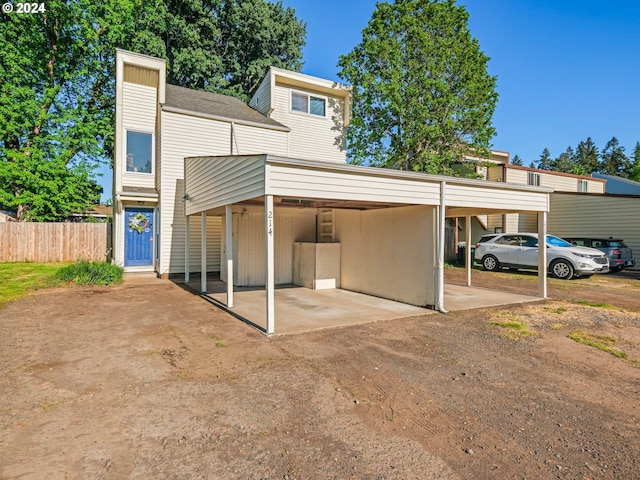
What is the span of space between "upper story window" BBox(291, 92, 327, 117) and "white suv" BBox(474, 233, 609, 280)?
9247 millimetres

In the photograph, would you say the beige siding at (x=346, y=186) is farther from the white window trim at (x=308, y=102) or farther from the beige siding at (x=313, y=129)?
the white window trim at (x=308, y=102)

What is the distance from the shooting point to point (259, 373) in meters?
3.88

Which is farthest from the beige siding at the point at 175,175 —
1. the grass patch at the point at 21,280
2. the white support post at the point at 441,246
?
the white support post at the point at 441,246

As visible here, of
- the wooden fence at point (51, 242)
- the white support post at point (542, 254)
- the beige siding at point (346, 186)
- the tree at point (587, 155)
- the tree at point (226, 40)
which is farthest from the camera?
the tree at point (587, 155)

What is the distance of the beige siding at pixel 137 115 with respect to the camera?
476 inches

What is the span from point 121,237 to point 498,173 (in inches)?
804

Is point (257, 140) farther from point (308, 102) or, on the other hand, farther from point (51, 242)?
point (51, 242)

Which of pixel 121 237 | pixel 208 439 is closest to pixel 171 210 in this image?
pixel 121 237

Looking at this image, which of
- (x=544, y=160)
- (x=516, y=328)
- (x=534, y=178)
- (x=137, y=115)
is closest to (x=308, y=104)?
(x=137, y=115)

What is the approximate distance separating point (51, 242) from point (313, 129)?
1257cm

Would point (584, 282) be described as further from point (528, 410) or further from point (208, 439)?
point (208, 439)

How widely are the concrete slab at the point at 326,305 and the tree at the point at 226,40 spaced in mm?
16292

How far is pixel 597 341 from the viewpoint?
5074mm

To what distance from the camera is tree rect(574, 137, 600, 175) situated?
64.0 meters
